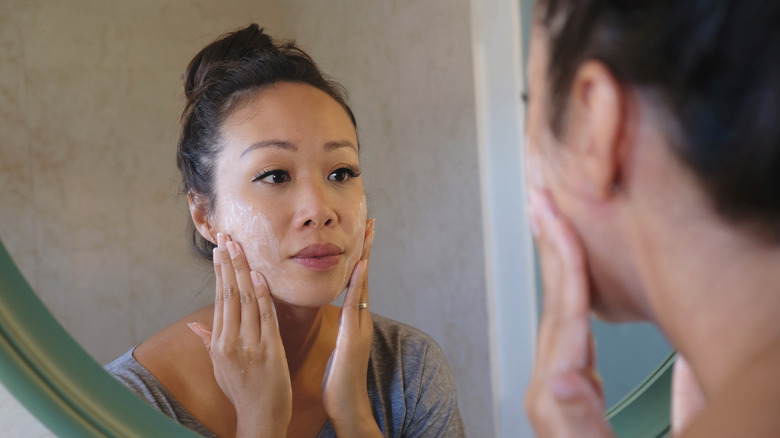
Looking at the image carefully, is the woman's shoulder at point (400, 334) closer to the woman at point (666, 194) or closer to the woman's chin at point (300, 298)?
the woman's chin at point (300, 298)

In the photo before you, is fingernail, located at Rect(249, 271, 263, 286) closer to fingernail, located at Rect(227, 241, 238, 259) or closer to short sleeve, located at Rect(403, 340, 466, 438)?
fingernail, located at Rect(227, 241, 238, 259)

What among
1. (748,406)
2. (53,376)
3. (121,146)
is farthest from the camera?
(121,146)

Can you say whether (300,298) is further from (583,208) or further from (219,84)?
(583,208)

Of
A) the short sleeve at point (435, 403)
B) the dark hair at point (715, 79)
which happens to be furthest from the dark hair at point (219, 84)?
the dark hair at point (715, 79)

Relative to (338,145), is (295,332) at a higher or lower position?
lower

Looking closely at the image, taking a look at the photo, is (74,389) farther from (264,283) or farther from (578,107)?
(578,107)

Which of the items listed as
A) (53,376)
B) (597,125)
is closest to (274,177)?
(53,376)

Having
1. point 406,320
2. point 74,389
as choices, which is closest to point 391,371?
point 406,320

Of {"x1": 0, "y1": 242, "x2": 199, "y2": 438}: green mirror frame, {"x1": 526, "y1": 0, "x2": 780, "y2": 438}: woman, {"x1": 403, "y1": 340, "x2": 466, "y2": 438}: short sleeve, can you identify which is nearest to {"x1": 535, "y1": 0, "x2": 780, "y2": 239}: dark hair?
{"x1": 526, "y1": 0, "x2": 780, "y2": 438}: woman

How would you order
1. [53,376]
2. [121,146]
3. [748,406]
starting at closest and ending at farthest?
[748,406] < [53,376] < [121,146]

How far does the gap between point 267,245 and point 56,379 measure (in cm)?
19

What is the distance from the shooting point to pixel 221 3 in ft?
1.61

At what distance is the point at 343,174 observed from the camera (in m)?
0.51

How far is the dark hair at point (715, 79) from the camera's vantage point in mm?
175
